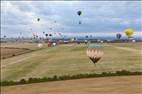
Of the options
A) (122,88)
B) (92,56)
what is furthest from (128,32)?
(122,88)

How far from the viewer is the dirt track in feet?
83.0

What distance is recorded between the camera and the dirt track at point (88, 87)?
25.3m

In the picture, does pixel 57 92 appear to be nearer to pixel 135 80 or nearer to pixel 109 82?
pixel 109 82

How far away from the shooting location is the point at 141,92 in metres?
23.7

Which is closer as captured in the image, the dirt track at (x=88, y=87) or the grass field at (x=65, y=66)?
the dirt track at (x=88, y=87)

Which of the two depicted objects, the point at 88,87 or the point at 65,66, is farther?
the point at 65,66

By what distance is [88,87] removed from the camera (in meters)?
27.4

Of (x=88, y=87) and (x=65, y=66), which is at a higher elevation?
(x=88, y=87)

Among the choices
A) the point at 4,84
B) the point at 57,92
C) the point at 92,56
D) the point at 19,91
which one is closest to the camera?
the point at 57,92

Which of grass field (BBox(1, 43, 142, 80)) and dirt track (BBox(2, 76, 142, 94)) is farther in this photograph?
grass field (BBox(1, 43, 142, 80))

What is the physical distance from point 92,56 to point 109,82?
5857 millimetres

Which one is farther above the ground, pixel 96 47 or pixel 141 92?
pixel 96 47

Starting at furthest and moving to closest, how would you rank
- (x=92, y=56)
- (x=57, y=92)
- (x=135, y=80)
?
(x=92, y=56)
(x=135, y=80)
(x=57, y=92)

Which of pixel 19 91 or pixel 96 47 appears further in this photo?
pixel 96 47
